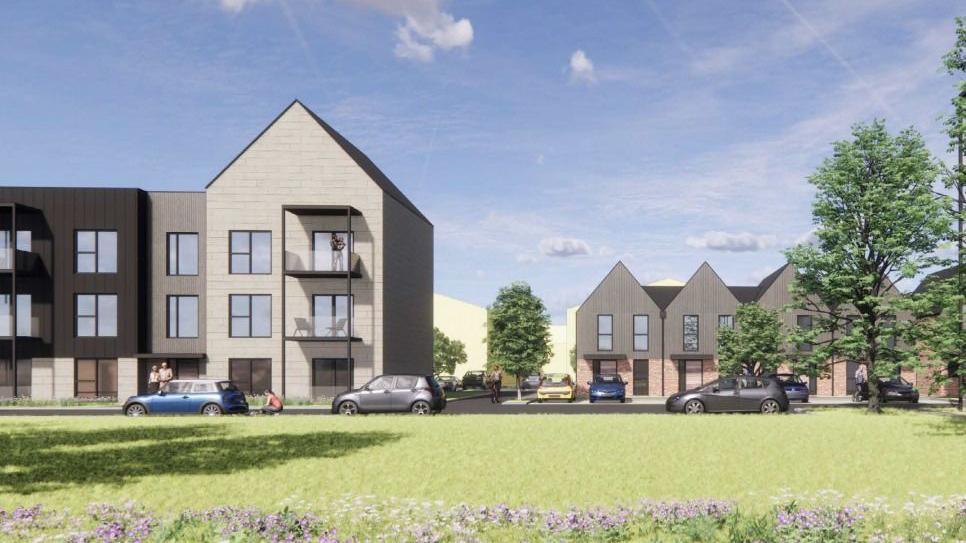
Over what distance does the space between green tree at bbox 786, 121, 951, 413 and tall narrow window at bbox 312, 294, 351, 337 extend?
69.5 feet

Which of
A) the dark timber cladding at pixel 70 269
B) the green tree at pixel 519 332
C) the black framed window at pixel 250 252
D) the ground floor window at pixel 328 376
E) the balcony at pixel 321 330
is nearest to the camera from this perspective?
the balcony at pixel 321 330

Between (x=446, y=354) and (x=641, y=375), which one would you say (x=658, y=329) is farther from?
(x=446, y=354)

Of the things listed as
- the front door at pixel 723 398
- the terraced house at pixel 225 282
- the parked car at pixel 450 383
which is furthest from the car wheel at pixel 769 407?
the parked car at pixel 450 383

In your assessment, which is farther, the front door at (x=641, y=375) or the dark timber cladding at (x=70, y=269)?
the front door at (x=641, y=375)

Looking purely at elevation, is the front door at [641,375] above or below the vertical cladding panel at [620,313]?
below

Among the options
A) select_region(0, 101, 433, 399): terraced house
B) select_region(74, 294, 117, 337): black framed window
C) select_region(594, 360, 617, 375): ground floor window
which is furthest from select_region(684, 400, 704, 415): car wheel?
select_region(74, 294, 117, 337): black framed window

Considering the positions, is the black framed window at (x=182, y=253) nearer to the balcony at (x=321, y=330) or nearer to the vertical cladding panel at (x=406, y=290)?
the balcony at (x=321, y=330)

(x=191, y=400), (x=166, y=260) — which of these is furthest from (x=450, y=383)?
(x=191, y=400)

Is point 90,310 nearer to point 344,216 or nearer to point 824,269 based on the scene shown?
point 344,216

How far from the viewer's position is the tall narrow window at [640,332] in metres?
52.6

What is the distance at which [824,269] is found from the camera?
3003 centimetres

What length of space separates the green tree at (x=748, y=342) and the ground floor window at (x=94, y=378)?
34.7 m

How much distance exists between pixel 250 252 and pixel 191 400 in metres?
13.9

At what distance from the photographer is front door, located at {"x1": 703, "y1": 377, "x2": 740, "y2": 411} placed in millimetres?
27344
